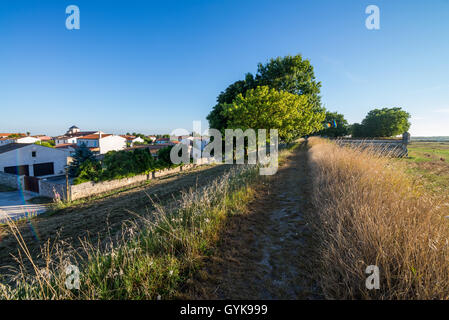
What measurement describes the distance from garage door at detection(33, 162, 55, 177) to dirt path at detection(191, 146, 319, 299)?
29.7 metres

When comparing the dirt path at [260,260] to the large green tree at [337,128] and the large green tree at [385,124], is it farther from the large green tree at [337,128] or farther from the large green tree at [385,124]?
the large green tree at [385,124]

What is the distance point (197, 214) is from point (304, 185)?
5.47m

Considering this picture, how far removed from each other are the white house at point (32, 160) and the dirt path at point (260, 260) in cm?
2762

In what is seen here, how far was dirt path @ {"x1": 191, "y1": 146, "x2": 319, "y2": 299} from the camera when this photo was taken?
2.29 m

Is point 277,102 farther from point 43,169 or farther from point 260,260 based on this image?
point 43,169

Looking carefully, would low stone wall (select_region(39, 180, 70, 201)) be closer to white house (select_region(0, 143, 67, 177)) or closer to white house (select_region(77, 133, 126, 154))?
white house (select_region(0, 143, 67, 177))

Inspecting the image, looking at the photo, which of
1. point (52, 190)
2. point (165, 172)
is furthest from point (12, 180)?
point (165, 172)

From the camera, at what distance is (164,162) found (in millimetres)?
20219

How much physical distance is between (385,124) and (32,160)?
71988 mm

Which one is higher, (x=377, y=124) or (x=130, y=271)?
(x=377, y=124)

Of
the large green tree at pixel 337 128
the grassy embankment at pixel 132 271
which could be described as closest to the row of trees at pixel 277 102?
the grassy embankment at pixel 132 271

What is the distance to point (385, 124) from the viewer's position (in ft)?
149
